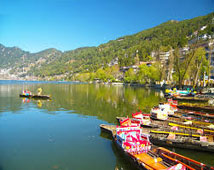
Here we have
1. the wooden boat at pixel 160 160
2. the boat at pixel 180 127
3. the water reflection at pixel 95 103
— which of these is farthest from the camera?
the water reflection at pixel 95 103

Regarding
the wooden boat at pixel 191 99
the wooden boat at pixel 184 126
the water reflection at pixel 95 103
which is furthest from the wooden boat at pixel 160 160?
the wooden boat at pixel 191 99

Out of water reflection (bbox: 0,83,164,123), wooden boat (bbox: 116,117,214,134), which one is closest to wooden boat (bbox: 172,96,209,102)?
water reflection (bbox: 0,83,164,123)

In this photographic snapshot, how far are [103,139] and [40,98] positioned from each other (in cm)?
4332

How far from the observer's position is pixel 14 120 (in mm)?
30422

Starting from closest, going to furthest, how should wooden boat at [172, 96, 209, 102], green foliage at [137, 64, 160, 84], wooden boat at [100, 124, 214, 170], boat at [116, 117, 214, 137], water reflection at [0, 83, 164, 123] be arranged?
1. wooden boat at [100, 124, 214, 170]
2. boat at [116, 117, 214, 137]
3. water reflection at [0, 83, 164, 123]
4. wooden boat at [172, 96, 209, 102]
5. green foliage at [137, 64, 160, 84]

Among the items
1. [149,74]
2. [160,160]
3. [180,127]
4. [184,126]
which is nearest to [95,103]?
[180,127]

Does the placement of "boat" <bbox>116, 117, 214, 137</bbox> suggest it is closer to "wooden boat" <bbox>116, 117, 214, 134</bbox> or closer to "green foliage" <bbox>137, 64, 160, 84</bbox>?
"wooden boat" <bbox>116, 117, 214, 134</bbox>

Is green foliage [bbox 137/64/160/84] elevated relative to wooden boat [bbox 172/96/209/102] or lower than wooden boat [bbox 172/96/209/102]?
elevated

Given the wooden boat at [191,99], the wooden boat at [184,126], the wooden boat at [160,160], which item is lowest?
the wooden boat at [160,160]

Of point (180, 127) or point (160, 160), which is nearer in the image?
point (160, 160)

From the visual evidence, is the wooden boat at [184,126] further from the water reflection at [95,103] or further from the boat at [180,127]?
the water reflection at [95,103]

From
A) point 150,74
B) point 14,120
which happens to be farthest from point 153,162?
point 150,74

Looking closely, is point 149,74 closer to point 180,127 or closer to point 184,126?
point 184,126

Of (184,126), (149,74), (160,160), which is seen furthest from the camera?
(149,74)
